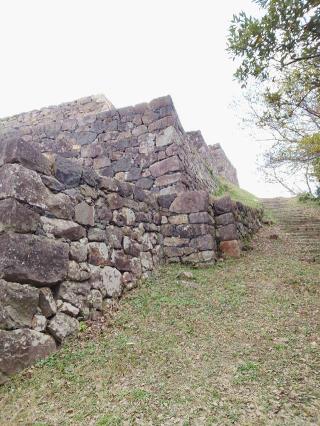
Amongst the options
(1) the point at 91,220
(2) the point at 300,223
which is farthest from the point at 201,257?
(2) the point at 300,223

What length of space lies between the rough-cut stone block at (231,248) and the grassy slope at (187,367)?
1.69 meters

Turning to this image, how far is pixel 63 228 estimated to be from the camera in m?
3.66

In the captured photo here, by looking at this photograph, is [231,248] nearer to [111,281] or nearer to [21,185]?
[111,281]

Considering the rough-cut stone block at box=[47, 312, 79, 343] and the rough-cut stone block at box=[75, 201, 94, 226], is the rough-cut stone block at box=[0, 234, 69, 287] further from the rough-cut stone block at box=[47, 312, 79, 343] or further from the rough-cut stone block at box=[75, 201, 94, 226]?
the rough-cut stone block at box=[75, 201, 94, 226]

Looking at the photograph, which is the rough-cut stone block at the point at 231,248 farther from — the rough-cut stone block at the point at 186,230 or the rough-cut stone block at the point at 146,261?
the rough-cut stone block at the point at 146,261

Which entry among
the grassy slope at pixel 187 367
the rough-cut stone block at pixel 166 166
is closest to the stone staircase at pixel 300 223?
the grassy slope at pixel 187 367

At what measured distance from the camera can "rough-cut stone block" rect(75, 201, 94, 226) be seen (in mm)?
3967

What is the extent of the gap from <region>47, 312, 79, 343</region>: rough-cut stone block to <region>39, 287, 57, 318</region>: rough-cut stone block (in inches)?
3.2

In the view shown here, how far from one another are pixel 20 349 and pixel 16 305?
39 cm

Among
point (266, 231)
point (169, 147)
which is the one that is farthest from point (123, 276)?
point (266, 231)

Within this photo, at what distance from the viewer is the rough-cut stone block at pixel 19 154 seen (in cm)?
328

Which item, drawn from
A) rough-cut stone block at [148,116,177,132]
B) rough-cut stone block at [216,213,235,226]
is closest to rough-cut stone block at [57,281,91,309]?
rough-cut stone block at [216,213,235,226]

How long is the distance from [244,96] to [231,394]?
36.9ft

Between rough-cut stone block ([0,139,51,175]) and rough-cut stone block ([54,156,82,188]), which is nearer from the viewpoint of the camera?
rough-cut stone block ([0,139,51,175])
